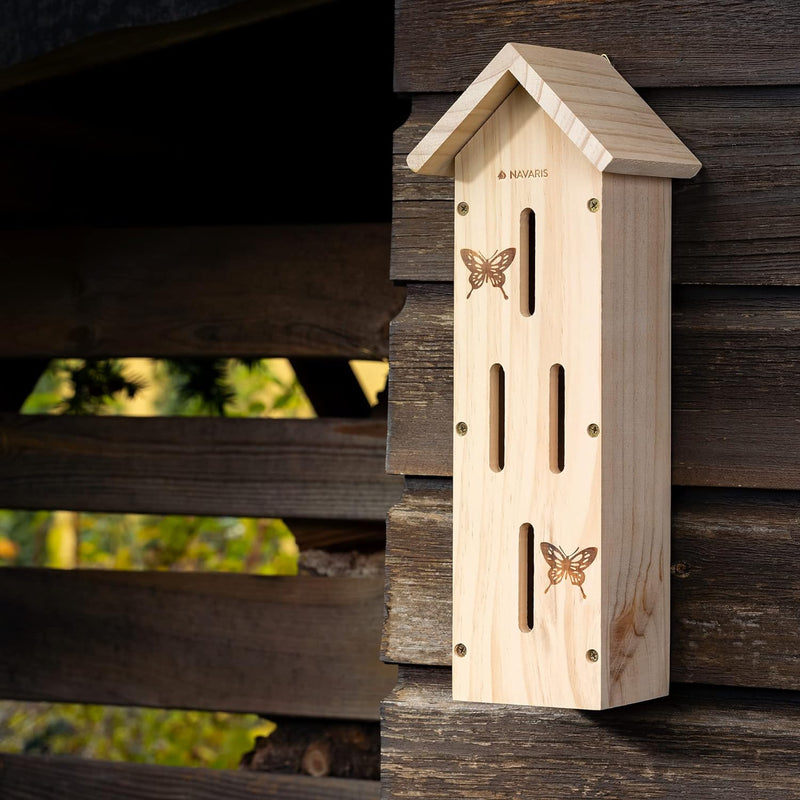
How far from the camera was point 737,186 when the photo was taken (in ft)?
4.21

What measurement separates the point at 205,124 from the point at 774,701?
5.01ft

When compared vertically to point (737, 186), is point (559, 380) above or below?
below

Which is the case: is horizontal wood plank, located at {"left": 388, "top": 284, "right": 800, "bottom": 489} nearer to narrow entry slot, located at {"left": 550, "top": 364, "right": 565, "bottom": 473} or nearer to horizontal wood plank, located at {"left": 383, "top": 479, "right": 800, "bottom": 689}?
horizontal wood plank, located at {"left": 383, "top": 479, "right": 800, "bottom": 689}

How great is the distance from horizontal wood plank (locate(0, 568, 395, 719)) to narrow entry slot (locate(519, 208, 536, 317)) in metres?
1.11

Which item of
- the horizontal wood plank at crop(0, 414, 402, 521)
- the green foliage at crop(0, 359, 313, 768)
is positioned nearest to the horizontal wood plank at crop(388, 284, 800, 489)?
the horizontal wood plank at crop(0, 414, 402, 521)

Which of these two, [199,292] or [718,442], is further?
[199,292]

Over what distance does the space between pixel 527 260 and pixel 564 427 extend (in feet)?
0.59

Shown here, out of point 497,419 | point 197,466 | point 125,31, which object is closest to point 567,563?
point 497,419

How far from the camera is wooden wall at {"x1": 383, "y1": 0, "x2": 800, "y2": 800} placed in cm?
127

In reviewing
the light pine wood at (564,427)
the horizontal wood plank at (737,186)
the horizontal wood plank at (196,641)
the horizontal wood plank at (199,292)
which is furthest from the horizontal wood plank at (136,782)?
the horizontal wood plank at (737,186)

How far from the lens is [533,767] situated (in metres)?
1.34

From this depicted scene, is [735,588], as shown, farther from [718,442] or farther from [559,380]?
[559,380]

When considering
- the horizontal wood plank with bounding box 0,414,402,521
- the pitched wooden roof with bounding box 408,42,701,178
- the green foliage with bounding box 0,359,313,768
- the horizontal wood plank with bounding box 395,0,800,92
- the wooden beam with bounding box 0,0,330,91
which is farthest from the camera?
the green foliage with bounding box 0,359,313,768

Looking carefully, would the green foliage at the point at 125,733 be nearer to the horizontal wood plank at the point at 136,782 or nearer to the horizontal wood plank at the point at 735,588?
the horizontal wood plank at the point at 136,782
